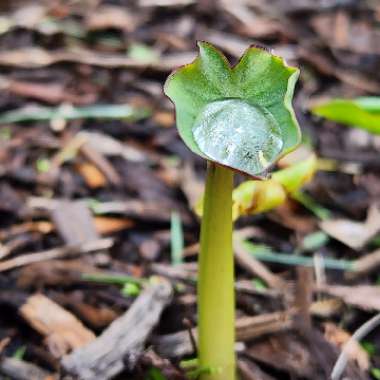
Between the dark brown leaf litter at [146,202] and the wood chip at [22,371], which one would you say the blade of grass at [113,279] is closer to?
the dark brown leaf litter at [146,202]

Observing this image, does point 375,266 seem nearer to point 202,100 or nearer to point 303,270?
point 303,270

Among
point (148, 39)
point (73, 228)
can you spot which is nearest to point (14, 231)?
point (73, 228)

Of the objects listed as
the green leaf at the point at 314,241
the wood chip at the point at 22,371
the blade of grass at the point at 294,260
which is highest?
the green leaf at the point at 314,241

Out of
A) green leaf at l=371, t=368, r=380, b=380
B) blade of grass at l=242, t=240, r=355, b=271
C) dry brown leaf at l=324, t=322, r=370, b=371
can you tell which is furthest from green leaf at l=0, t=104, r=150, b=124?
green leaf at l=371, t=368, r=380, b=380

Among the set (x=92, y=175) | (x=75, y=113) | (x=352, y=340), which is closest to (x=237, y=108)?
(x=352, y=340)

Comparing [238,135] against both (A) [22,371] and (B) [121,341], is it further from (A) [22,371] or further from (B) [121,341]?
(A) [22,371]

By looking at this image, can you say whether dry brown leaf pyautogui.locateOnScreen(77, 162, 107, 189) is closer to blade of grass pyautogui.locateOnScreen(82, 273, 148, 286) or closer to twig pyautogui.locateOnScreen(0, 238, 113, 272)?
twig pyautogui.locateOnScreen(0, 238, 113, 272)

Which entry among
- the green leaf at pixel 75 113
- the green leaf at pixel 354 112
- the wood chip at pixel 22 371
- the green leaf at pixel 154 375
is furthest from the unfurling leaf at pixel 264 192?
the green leaf at pixel 75 113
